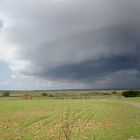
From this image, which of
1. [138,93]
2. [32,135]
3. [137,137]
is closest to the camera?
[137,137]

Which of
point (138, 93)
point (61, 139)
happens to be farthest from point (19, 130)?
point (138, 93)

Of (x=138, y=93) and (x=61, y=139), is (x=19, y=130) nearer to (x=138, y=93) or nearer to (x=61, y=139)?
(x=61, y=139)

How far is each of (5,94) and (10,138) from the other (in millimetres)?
114125

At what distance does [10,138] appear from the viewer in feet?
47.5

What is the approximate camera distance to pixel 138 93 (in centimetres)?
9588

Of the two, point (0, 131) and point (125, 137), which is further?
point (0, 131)

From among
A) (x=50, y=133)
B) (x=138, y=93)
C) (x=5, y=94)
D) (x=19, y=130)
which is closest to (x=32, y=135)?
(x=50, y=133)

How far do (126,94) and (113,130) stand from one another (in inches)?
3403

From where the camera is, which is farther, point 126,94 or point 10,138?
point 126,94

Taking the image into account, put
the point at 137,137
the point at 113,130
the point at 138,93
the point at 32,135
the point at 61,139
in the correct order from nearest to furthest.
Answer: the point at 61,139
the point at 137,137
the point at 32,135
the point at 113,130
the point at 138,93

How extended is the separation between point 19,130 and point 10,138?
2.70 meters

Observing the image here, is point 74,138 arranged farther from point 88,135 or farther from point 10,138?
point 10,138

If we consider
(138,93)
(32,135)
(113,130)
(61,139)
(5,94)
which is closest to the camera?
(61,139)

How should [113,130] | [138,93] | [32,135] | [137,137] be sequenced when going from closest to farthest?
[137,137]
[32,135]
[113,130]
[138,93]
